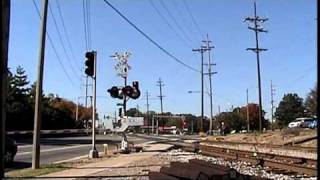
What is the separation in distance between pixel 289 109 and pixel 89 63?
125 metres

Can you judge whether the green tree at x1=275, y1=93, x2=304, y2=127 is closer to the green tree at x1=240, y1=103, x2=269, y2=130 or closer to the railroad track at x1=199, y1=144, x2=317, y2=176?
the green tree at x1=240, y1=103, x2=269, y2=130

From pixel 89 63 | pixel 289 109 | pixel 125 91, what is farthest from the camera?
pixel 289 109

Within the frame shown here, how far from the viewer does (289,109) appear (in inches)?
5738

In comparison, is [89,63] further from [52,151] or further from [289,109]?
A: [289,109]

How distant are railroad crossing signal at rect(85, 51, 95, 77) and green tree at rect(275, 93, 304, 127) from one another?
387 ft

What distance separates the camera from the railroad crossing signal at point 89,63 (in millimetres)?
25078

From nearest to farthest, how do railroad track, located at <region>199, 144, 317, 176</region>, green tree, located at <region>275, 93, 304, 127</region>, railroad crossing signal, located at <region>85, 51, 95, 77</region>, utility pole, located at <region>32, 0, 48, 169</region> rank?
railroad track, located at <region>199, 144, 317, 176</region>
utility pole, located at <region>32, 0, 48, 169</region>
railroad crossing signal, located at <region>85, 51, 95, 77</region>
green tree, located at <region>275, 93, 304, 127</region>

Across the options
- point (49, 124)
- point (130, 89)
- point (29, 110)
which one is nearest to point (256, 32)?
point (29, 110)

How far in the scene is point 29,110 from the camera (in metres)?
79.9

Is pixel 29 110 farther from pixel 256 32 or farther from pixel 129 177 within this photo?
pixel 129 177

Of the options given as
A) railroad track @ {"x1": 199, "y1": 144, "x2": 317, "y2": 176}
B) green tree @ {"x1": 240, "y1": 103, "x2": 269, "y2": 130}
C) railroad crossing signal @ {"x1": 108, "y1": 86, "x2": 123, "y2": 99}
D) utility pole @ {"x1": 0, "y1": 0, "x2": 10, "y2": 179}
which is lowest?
railroad track @ {"x1": 199, "y1": 144, "x2": 317, "y2": 176}

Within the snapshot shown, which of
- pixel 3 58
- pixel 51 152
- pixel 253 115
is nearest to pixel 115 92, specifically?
pixel 51 152

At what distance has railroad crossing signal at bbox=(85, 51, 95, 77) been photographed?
25078 millimetres

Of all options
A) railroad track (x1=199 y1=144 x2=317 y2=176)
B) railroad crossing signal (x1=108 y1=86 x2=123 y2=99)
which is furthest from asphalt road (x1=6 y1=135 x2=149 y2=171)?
railroad track (x1=199 y1=144 x2=317 y2=176)
